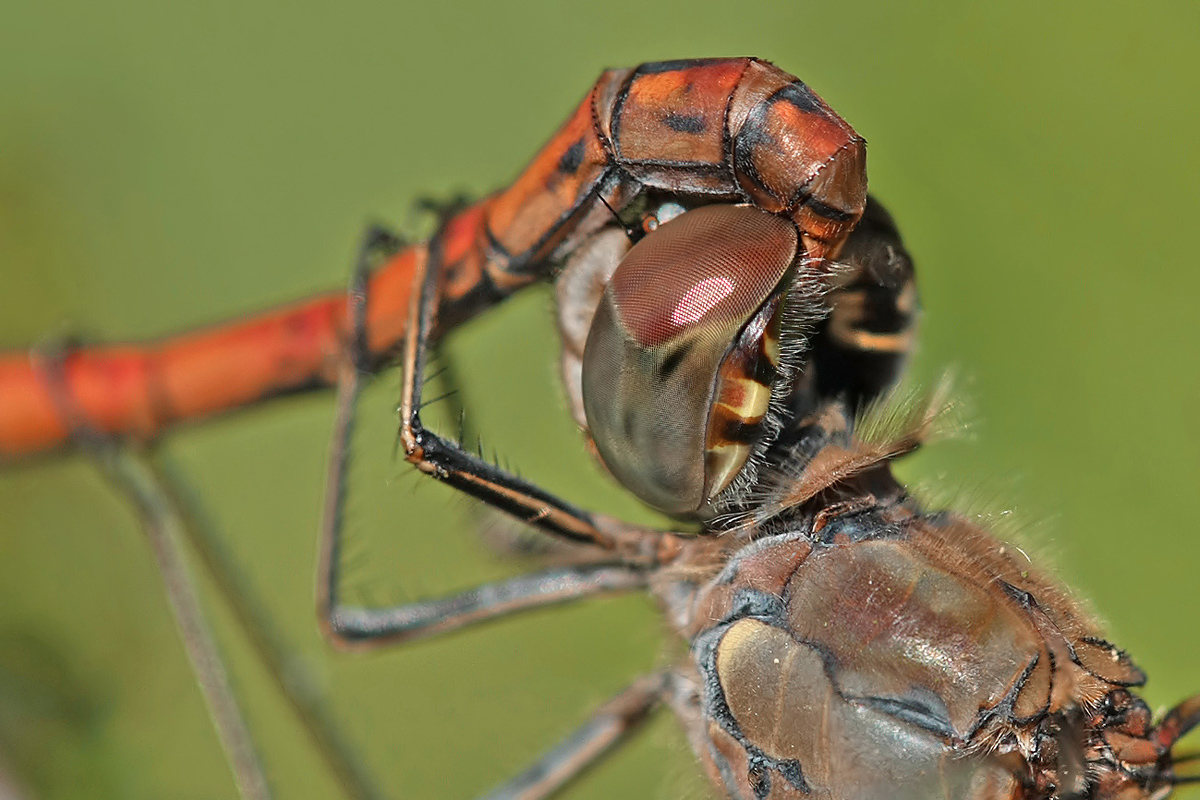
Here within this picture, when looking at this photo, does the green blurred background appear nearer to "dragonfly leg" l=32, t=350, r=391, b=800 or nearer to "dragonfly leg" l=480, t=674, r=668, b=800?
"dragonfly leg" l=480, t=674, r=668, b=800

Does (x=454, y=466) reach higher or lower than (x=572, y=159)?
lower

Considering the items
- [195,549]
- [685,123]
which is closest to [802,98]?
[685,123]

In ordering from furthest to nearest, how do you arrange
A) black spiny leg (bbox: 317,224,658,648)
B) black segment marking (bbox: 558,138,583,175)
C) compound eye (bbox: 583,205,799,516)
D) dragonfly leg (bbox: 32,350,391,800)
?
dragonfly leg (bbox: 32,350,391,800)
black spiny leg (bbox: 317,224,658,648)
black segment marking (bbox: 558,138,583,175)
compound eye (bbox: 583,205,799,516)

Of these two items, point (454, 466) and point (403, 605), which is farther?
point (403, 605)

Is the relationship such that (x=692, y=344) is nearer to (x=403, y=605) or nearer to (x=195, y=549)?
(x=403, y=605)

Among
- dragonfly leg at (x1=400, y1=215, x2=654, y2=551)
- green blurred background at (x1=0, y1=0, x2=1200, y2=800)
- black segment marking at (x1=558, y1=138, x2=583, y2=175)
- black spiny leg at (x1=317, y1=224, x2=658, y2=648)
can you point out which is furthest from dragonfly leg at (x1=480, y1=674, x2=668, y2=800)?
black segment marking at (x1=558, y1=138, x2=583, y2=175)

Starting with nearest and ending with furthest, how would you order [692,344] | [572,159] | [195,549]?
[692,344], [572,159], [195,549]

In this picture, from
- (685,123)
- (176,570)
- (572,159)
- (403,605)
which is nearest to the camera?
(685,123)
